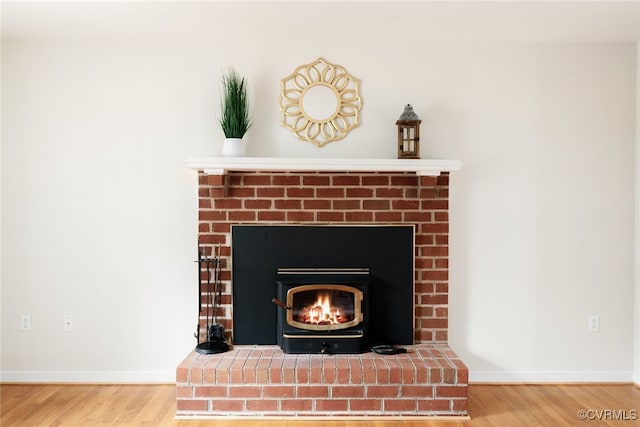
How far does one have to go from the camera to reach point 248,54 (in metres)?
3.63

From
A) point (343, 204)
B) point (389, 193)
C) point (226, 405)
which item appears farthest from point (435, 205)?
point (226, 405)

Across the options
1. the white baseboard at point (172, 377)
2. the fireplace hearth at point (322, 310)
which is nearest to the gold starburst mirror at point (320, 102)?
the fireplace hearth at point (322, 310)

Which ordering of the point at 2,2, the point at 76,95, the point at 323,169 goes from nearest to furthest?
Result: the point at 2,2
the point at 323,169
the point at 76,95

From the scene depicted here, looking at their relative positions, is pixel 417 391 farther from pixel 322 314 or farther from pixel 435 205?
pixel 435 205

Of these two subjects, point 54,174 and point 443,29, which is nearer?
point 443,29

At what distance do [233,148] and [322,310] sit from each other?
117 cm

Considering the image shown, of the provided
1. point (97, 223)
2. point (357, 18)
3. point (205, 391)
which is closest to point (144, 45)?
point (97, 223)

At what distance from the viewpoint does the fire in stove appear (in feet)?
11.4

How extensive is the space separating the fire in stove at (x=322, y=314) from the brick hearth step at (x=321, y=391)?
407 millimetres

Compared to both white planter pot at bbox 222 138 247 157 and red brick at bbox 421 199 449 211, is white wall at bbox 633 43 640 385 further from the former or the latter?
white planter pot at bbox 222 138 247 157

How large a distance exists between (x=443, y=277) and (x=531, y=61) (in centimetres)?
155

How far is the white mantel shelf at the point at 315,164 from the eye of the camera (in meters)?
3.34

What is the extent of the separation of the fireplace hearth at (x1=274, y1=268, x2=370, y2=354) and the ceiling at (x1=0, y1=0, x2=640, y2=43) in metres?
1.56

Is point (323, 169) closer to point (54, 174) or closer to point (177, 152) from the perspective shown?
point (177, 152)
